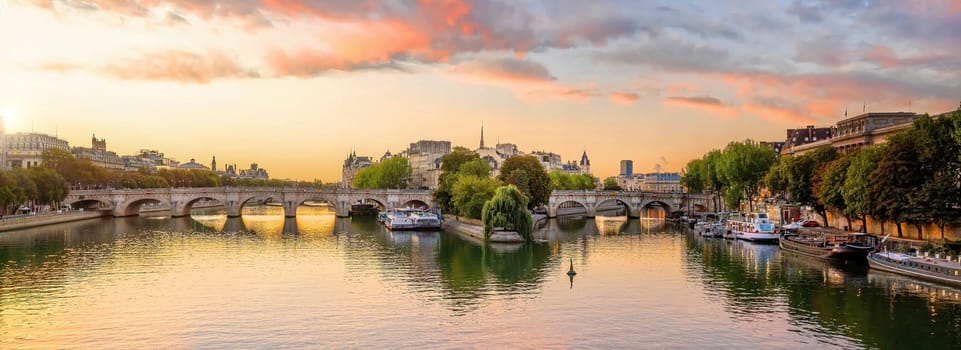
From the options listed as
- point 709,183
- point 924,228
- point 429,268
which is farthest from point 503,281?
point 709,183

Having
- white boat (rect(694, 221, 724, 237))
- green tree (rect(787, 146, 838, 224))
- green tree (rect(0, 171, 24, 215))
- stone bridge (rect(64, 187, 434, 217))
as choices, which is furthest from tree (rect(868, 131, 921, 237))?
green tree (rect(0, 171, 24, 215))

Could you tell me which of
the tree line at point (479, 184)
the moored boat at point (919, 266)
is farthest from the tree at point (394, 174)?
the moored boat at point (919, 266)

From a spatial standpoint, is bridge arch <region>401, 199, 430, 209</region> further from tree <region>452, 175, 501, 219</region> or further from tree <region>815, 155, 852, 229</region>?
tree <region>815, 155, 852, 229</region>

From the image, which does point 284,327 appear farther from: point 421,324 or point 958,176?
point 958,176

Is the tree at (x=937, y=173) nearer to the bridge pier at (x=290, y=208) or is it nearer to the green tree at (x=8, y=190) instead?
the green tree at (x=8, y=190)

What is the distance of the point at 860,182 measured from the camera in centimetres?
5681

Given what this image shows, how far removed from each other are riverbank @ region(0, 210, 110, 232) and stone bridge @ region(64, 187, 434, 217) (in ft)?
9.13

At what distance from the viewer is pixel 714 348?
27.4 m

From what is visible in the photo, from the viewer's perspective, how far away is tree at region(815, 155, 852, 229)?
205 ft

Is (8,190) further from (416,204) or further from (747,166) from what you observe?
(747,166)

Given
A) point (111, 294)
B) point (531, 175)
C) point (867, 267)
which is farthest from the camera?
point (531, 175)

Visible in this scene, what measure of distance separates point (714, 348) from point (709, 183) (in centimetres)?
8245

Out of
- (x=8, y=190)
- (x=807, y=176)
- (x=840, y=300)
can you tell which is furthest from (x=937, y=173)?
(x=8, y=190)

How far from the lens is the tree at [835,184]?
62.5 m
